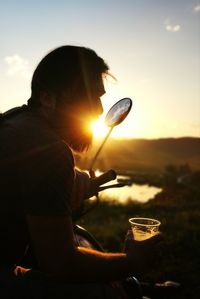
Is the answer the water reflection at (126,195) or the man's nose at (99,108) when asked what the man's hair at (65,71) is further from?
the water reflection at (126,195)

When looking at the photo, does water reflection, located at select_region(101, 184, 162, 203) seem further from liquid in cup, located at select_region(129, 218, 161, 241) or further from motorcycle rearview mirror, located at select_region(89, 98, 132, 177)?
liquid in cup, located at select_region(129, 218, 161, 241)

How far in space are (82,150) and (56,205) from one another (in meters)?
0.72

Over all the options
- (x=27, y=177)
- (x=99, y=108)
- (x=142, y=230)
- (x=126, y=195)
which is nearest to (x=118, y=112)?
(x=99, y=108)

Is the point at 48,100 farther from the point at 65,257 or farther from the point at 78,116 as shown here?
the point at 65,257

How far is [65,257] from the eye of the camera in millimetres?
1950

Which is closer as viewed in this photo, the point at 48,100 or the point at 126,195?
the point at 48,100

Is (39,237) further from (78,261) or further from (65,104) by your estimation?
(65,104)

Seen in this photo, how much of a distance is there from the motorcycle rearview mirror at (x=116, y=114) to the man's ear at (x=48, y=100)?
1.91 feet

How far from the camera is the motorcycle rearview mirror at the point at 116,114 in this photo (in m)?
2.85

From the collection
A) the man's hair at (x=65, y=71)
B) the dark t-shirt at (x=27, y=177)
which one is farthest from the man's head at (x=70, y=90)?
the dark t-shirt at (x=27, y=177)

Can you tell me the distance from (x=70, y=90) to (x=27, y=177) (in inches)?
27.2

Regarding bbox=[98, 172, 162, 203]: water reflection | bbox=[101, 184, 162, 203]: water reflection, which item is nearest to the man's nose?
bbox=[98, 172, 162, 203]: water reflection

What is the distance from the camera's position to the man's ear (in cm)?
236

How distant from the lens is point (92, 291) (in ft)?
7.04
